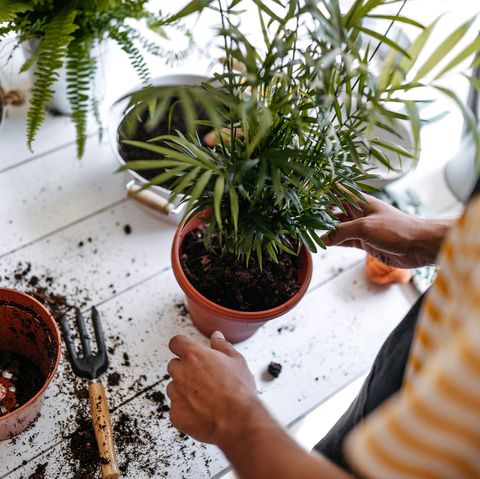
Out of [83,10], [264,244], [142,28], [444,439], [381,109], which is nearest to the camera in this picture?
[444,439]

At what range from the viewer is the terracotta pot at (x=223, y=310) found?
3.07ft

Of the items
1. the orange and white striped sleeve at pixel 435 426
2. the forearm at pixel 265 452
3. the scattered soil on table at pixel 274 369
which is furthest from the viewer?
the scattered soil on table at pixel 274 369

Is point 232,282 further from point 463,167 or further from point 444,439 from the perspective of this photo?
point 463,167

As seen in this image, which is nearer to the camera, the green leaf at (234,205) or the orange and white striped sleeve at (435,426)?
the orange and white striped sleeve at (435,426)

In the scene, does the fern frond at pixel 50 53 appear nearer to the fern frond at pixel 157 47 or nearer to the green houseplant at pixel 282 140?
the fern frond at pixel 157 47

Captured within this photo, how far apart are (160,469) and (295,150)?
1.86ft

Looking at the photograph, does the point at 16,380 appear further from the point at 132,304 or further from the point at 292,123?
the point at 292,123

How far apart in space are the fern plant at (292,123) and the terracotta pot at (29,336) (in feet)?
0.98

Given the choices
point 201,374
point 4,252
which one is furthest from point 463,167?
point 4,252

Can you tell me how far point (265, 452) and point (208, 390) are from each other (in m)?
0.18

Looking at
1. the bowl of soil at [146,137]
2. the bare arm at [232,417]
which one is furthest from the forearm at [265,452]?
the bowl of soil at [146,137]

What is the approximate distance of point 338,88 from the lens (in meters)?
0.72

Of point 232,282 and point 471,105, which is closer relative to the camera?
point 232,282

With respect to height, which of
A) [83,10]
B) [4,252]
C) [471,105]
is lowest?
[4,252]
